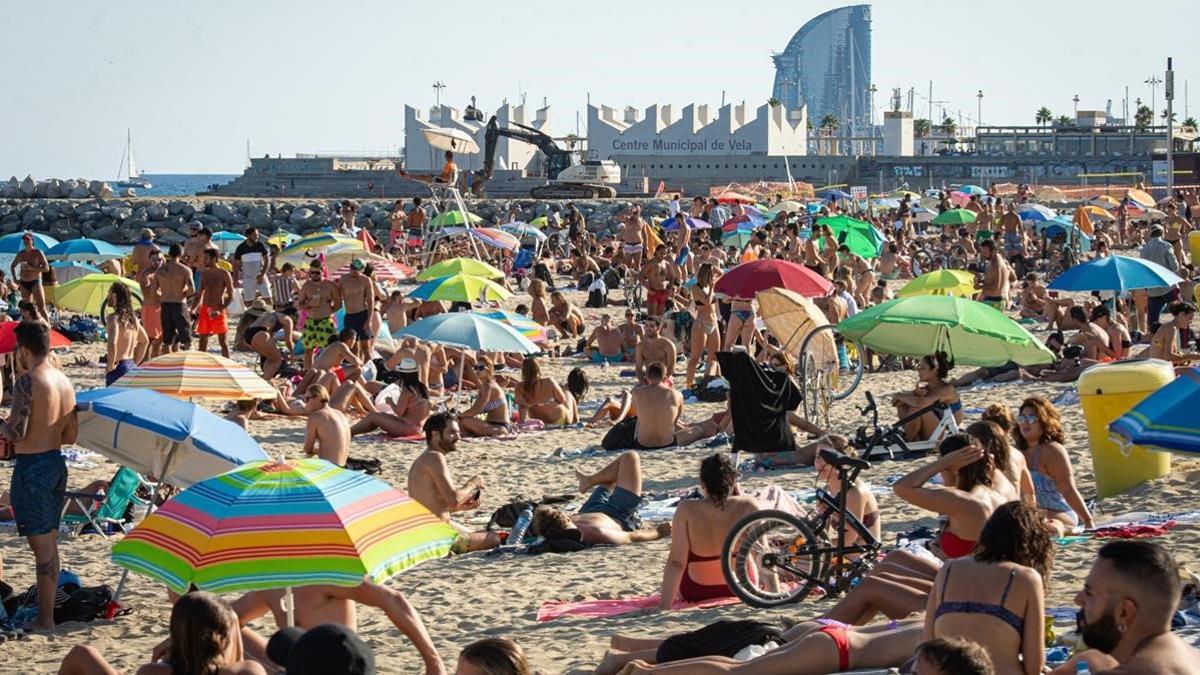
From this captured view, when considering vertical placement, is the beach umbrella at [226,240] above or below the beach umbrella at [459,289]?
above

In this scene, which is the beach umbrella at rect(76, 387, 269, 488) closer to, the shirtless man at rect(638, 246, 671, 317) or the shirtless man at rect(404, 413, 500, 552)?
the shirtless man at rect(404, 413, 500, 552)

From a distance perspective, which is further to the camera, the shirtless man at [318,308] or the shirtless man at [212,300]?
the shirtless man at [212,300]

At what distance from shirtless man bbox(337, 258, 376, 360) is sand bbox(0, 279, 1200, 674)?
2406mm

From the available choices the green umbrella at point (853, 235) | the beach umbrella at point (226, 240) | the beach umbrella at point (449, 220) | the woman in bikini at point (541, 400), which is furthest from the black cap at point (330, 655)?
the beach umbrella at point (449, 220)

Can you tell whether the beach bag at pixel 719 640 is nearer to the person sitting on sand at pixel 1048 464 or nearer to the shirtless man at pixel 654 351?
the person sitting on sand at pixel 1048 464

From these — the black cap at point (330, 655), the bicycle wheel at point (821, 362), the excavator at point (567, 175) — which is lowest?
the bicycle wheel at point (821, 362)

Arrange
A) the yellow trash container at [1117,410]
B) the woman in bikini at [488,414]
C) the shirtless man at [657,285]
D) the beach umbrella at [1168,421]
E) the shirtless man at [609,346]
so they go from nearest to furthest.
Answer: the beach umbrella at [1168,421] < the yellow trash container at [1117,410] < the woman in bikini at [488,414] < the shirtless man at [609,346] < the shirtless man at [657,285]

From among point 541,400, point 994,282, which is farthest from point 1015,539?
point 994,282

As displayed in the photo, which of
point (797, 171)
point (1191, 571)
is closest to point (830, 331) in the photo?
point (1191, 571)

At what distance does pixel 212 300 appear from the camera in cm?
1559

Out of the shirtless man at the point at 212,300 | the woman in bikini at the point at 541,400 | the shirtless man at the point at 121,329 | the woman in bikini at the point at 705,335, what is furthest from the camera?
the shirtless man at the point at 212,300

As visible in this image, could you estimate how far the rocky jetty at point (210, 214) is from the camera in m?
45.7

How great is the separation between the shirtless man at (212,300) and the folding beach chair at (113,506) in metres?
6.75

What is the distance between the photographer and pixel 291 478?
523cm
